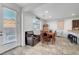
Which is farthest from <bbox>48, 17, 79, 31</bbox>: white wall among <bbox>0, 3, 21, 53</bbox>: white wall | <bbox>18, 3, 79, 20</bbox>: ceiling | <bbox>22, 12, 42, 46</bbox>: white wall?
<bbox>0, 3, 21, 53</bbox>: white wall

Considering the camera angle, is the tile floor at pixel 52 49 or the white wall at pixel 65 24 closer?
the tile floor at pixel 52 49

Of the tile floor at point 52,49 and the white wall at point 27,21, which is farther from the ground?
the white wall at point 27,21

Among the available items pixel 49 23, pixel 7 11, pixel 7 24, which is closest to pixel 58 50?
pixel 49 23

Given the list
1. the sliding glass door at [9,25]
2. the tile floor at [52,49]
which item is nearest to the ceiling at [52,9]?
the sliding glass door at [9,25]

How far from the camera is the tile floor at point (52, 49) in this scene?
2.64 metres

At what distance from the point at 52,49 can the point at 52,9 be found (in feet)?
3.48

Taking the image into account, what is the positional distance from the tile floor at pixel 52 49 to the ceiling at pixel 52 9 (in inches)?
26.2

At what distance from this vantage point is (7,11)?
268cm

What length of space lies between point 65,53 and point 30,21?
1.27m

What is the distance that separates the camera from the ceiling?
103 inches

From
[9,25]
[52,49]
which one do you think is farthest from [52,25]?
[9,25]

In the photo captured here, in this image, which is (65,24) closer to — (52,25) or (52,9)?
(52,25)

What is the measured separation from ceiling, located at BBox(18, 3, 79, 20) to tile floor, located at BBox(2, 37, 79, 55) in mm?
666

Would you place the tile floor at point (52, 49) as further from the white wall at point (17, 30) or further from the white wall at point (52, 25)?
the white wall at point (52, 25)
